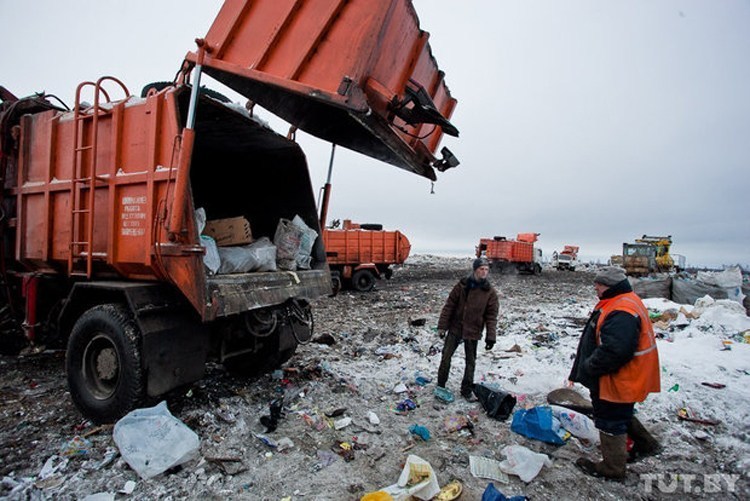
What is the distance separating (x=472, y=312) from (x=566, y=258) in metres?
31.0

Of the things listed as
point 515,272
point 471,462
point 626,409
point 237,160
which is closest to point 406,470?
point 471,462

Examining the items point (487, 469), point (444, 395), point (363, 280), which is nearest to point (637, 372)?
point (487, 469)

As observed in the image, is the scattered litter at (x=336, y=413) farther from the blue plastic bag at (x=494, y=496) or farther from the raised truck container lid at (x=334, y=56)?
the raised truck container lid at (x=334, y=56)

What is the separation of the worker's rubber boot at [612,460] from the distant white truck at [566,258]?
31.4m

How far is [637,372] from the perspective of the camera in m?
2.55

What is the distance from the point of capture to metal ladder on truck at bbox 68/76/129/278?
318 centimetres

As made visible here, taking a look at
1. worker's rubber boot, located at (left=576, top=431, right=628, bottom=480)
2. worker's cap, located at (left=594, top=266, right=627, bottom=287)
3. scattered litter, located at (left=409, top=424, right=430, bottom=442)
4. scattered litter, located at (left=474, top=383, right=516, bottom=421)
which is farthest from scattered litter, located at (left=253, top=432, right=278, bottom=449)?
worker's cap, located at (left=594, top=266, right=627, bottom=287)

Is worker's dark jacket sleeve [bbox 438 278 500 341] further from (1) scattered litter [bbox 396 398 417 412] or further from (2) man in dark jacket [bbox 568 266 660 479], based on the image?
(2) man in dark jacket [bbox 568 266 660 479]

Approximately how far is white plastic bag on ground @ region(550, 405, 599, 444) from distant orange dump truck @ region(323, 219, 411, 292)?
828cm

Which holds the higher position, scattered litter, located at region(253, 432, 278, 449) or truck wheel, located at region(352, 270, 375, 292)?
truck wheel, located at region(352, 270, 375, 292)

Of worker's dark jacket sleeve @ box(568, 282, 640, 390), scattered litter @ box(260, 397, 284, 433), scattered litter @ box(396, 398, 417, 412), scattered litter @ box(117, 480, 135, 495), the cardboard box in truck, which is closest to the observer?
scattered litter @ box(117, 480, 135, 495)

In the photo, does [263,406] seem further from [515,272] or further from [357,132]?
[515,272]

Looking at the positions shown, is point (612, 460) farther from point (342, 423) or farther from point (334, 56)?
point (334, 56)

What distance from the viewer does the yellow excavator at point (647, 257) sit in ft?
66.0
